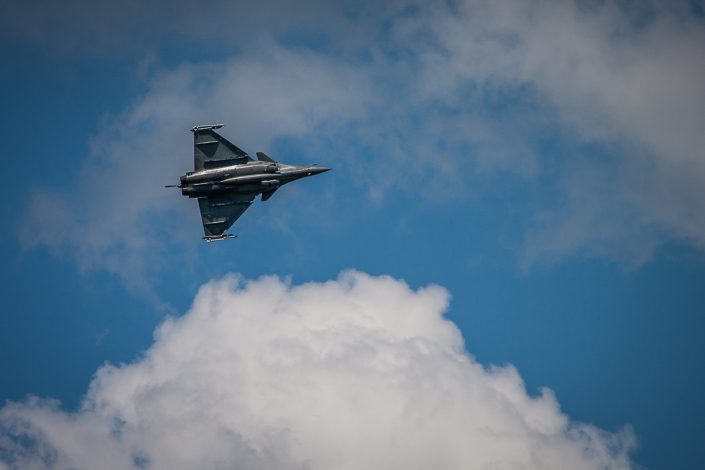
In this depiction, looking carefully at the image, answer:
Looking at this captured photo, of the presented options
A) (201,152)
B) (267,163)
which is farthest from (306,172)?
(201,152)

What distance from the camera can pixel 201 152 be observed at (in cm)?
18138

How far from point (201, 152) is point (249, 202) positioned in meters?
11.1

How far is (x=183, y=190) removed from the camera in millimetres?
178625

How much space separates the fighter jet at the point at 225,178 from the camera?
178750 mm

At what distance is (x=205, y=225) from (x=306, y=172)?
63.2 feet

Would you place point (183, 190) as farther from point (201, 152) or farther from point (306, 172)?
point (306, 172)

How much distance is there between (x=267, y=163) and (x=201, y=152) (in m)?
11.2

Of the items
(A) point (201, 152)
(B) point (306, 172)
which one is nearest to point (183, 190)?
(A) point (201, 152)

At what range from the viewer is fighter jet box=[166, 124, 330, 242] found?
178750 millimetres

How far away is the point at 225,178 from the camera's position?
588 feet

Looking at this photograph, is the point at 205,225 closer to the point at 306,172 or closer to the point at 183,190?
the point at 183,190

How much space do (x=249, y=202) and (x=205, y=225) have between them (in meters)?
8.26

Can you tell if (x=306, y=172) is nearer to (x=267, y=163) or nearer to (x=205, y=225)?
(x=267, y=163)

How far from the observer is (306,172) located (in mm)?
179000
